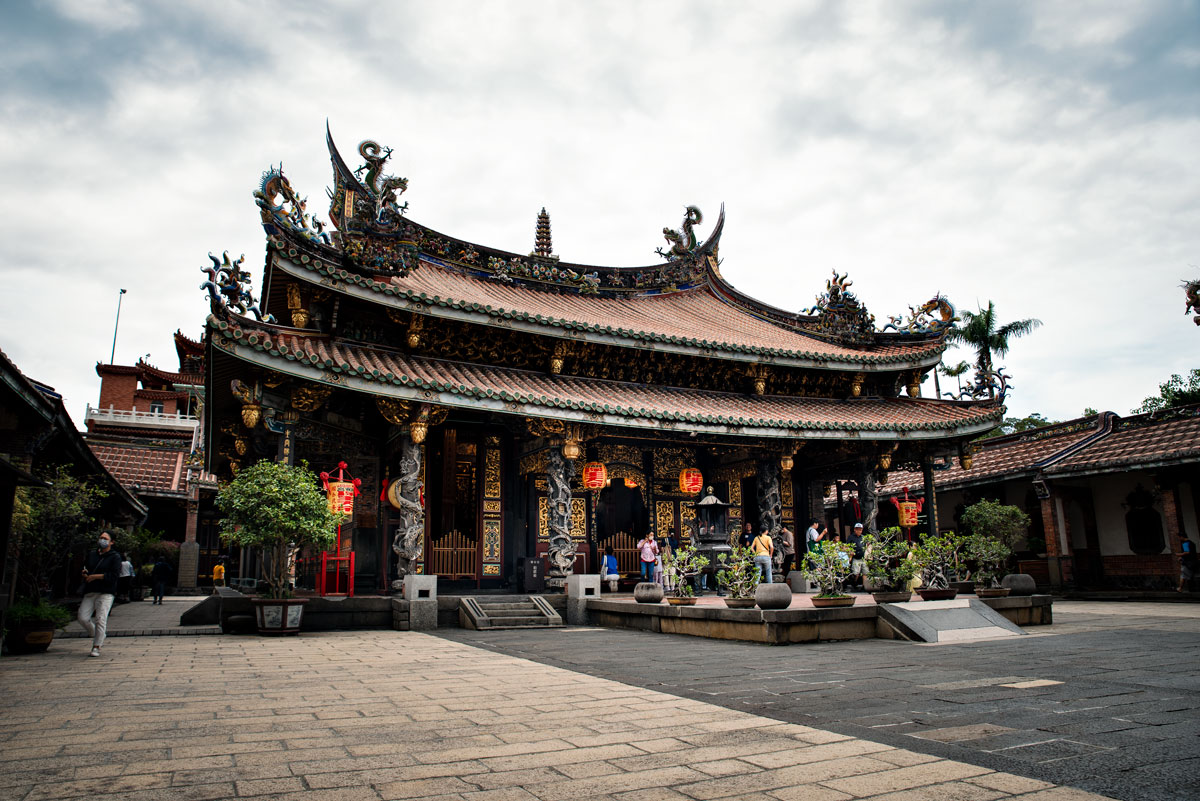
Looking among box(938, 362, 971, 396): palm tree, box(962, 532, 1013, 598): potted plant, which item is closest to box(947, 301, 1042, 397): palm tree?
box(938, 362, 971, 396): palm tree

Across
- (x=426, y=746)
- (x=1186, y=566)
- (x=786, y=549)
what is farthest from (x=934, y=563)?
(x=1186, y=566)

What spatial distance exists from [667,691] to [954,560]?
7.49 metres

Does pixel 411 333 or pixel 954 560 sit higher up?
pixel 411 333

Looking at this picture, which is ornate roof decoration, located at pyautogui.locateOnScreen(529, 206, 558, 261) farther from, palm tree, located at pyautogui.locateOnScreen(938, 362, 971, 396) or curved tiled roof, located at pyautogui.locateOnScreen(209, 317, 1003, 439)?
palm tree, located at pyautogui.locateOnScreen(938, 362, 971, 396)

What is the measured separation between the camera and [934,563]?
39.3 ft

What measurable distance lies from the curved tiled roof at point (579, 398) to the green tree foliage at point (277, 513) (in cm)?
179

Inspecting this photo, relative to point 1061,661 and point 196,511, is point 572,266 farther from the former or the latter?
point 196,511

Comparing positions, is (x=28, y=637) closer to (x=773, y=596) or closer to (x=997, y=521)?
(x=773, y=596)

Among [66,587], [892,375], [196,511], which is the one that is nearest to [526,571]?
[892,375]

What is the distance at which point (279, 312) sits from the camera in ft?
53.4

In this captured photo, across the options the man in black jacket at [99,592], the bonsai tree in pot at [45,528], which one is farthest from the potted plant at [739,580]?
the bonsai tree in pot at [45,528]

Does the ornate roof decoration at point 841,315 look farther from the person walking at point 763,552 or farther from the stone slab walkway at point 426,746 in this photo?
the stone slab walkway at point 426,746

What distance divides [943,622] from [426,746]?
8749mm

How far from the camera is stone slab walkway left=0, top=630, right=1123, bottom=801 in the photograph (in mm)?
3643
